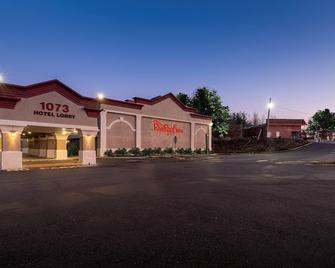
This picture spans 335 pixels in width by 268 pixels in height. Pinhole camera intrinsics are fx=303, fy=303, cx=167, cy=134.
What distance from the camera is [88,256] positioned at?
4973 millimetres

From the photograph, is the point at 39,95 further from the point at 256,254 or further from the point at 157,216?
the point at 256,254

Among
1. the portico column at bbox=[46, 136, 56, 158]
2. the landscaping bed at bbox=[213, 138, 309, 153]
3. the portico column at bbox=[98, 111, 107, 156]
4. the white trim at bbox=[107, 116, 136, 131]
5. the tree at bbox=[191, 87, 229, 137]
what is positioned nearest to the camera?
the portico column at bbox=[46, 136, 56, 158]

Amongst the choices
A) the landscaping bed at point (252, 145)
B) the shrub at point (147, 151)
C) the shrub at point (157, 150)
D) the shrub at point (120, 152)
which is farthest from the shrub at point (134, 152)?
the landscaping bed at point (252, 145)

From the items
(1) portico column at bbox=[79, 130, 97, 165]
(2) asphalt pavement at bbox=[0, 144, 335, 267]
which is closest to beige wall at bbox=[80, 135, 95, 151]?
(1) portico column at bbox=[79, 130, 97, 165]

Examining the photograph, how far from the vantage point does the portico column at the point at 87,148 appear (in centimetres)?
2638

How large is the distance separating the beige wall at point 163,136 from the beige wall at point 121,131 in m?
2.19

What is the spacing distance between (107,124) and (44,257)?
115 ft

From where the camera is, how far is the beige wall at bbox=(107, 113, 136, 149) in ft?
130

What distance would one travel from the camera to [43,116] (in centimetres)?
2356

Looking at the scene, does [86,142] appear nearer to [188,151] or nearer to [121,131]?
[121,131]

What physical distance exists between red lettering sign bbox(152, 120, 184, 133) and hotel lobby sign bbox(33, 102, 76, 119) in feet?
70.9

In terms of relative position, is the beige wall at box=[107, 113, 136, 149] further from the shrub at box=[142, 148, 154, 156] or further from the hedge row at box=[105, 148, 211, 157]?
the shrub at box=[142, 148, 154, 156]

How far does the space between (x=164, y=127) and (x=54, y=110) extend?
82.7ft

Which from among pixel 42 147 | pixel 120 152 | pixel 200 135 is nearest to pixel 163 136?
pixel 120 152
